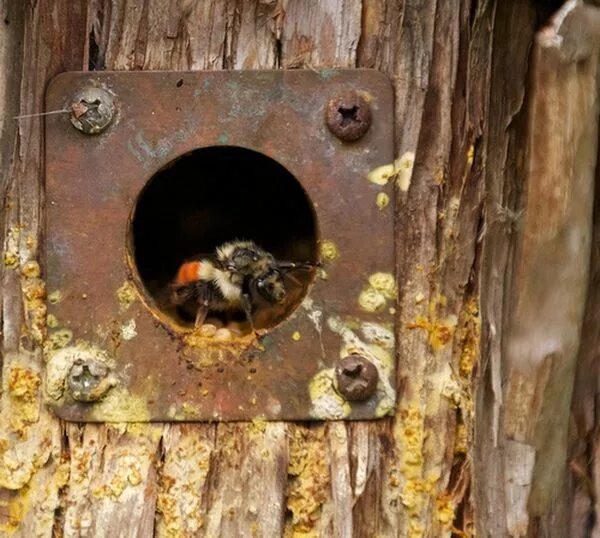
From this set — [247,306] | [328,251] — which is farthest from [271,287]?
[328,251]

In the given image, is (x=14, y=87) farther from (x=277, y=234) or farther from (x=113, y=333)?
(x=277, y=234)

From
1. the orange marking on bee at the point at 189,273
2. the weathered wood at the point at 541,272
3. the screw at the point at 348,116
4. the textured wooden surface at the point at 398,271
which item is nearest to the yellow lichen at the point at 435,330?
the textured wooden surface at the point at 398,271

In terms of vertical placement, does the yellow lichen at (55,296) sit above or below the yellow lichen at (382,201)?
below

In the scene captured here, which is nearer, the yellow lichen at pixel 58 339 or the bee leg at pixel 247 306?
the yellow lichen at pixel 58 339

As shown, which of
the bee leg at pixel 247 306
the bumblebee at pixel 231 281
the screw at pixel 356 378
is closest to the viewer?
the screw at pixel 356 378

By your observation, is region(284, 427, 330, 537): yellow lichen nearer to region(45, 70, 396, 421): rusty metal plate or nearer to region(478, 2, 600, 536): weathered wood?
region(45, 70, 396, 421): rusty metal plate

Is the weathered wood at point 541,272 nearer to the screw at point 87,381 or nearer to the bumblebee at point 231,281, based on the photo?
the bumblebee at point 231,281

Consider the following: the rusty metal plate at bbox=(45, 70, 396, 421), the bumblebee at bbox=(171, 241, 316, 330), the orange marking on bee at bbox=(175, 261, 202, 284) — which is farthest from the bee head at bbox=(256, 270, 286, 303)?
the rusty metal plate at bbox=(45, 70, 396, 421)

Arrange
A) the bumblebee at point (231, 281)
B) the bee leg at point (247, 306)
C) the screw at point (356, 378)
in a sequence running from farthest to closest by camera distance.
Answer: the bumblebee at point (231, 281) → the bee leg at point (247, 306) → the screw at point (356, 378)
